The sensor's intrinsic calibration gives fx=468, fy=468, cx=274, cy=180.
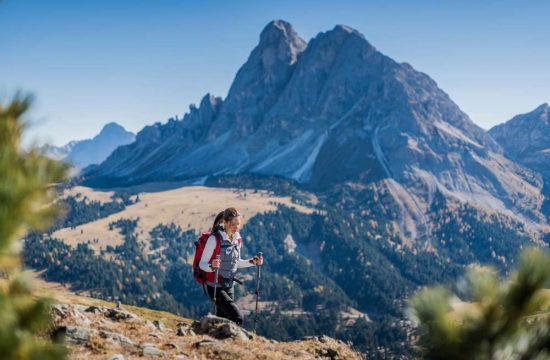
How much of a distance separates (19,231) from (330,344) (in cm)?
1648

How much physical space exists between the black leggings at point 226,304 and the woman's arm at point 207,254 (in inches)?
45.5

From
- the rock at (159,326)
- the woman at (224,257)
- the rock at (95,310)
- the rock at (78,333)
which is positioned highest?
the woman at (224,257)

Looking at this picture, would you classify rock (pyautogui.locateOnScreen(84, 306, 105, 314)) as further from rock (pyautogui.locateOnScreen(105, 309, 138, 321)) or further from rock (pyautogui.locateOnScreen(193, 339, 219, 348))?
rock (pyautogui.locateOnScreen(193, 339, 219, 348))

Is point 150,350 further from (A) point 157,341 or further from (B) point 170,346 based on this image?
(A) point 157,341

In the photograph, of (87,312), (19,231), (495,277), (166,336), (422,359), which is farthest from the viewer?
(87,312)

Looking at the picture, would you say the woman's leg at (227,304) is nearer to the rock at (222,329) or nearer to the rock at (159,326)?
the rock at (222,329)

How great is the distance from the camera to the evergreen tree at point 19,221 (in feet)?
8.76

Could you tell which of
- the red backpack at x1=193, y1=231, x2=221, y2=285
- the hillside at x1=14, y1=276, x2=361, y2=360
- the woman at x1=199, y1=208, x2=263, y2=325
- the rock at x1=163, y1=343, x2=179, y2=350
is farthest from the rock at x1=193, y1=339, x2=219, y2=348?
the red backpack at x1=193, y1=231, x2=221, y2=285

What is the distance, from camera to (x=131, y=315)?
1831cm

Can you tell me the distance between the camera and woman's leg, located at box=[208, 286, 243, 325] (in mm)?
15344

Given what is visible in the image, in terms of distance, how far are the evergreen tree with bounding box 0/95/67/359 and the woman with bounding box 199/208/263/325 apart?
37.2 feet

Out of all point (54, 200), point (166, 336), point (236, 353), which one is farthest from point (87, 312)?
point (54, 200)

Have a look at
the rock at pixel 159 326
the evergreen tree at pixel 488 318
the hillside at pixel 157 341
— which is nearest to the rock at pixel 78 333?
the hillside at pixel 157 341

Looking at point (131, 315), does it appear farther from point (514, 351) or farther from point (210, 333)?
point (514, 351)
